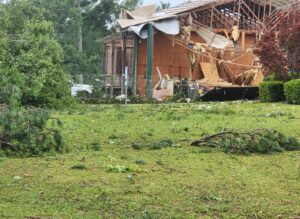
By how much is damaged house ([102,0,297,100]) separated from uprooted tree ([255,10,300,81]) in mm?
4569

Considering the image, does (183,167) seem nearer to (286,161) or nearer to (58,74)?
(286,161)

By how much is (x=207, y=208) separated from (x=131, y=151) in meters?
3.55

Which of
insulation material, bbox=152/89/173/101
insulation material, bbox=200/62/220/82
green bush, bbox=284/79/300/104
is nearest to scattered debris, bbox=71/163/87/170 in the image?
green bush, bbox=284/79/300/104

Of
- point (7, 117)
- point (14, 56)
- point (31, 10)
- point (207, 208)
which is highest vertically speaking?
point (31, 10)

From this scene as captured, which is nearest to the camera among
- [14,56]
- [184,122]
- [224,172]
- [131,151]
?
[224,172]

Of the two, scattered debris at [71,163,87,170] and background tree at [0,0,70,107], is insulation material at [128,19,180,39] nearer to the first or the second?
background tree at [0,0,70,107]

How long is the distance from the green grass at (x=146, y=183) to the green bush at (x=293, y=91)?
34.1 feet

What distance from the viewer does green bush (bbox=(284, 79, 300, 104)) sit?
19297 millimetres

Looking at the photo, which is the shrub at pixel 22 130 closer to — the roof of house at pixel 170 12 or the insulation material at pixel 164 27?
the insulation material at pixel 164 27

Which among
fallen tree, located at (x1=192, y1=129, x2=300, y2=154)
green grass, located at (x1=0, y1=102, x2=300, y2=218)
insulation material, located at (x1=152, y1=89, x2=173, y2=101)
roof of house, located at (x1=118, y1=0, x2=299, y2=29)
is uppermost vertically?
roof of house, located at (x1=118, y1=0, x2=299, y2=29)

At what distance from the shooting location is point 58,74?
17.2 m

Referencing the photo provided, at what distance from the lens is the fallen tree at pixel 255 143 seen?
328 inches

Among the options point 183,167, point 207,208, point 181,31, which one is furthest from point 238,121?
point 181,31

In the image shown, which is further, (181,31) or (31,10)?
(181,31)
